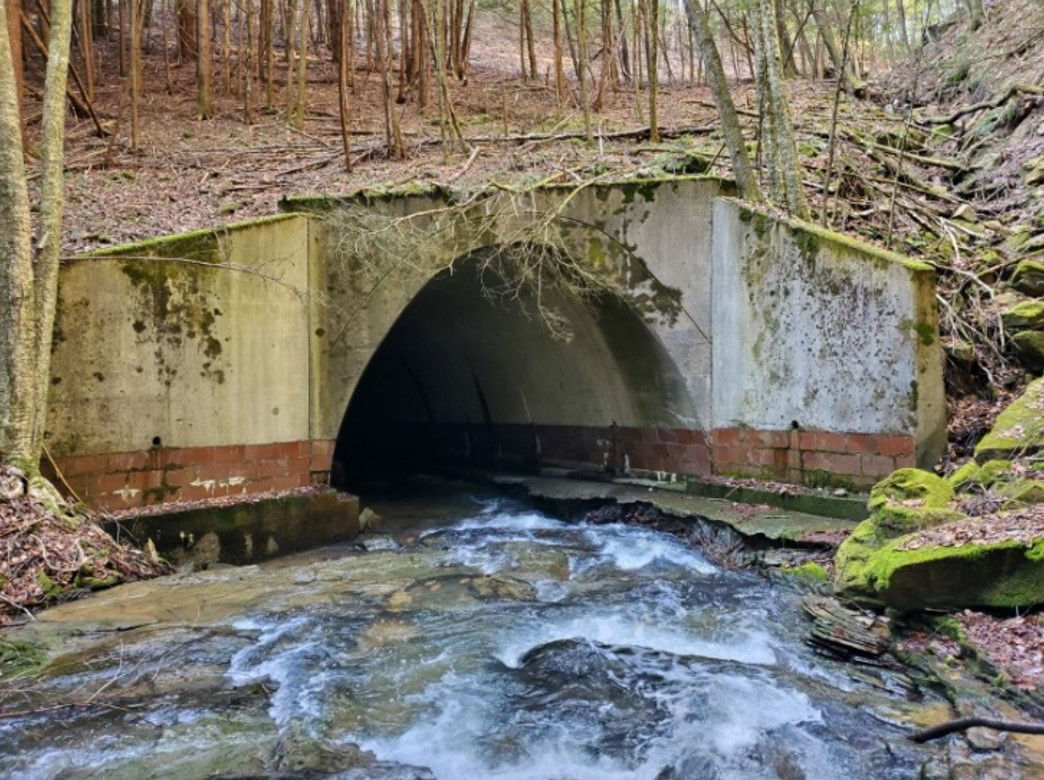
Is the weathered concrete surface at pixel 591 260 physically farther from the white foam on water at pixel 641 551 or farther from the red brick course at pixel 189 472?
the white foam on water at pixel 641 551

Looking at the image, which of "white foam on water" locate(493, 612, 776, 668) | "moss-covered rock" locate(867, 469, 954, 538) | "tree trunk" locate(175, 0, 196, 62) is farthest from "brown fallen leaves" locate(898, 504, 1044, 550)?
"tree trunk" locate(175, 0, 196, 62)

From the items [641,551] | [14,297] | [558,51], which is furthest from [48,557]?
[558,51]

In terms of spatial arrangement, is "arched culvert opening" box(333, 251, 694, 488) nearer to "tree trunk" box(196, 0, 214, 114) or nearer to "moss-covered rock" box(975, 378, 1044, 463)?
"moss-covered rock" box(975, 378, 1044, 463)

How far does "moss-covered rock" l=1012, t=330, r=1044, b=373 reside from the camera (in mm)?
7461

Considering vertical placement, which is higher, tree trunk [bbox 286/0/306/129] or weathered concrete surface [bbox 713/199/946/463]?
tree trunk [bbox 286/0/306/129]

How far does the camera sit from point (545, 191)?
902 cm

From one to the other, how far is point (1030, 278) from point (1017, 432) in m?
2.73

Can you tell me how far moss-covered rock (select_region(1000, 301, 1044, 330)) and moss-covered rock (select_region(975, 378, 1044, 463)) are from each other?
43.5 inches

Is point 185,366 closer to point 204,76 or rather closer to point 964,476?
point 964,476

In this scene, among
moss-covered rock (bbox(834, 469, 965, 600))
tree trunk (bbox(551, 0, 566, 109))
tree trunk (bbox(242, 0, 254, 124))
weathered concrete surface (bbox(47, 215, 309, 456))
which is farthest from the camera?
tree trunk (bbox(551, 0, 566, 109))

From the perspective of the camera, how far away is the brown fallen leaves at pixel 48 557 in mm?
5320

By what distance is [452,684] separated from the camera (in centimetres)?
456

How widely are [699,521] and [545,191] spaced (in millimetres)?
4044

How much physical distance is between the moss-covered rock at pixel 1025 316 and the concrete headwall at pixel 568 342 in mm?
1322
